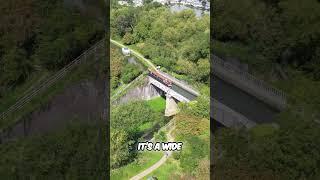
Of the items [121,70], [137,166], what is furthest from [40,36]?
[137,166]

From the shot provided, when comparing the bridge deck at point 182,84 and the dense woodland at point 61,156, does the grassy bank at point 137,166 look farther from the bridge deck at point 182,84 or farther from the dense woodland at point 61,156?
the bridge deck at point 182,84

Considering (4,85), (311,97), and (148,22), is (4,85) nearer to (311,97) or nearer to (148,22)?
(148,22)

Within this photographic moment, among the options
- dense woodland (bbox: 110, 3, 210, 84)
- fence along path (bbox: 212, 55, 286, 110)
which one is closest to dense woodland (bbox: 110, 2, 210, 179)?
dense woodland (bbox: 110, 3, 210, 84)

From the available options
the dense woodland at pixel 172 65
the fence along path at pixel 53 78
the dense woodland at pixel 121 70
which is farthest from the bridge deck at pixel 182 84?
the fence along path at pixel 53 78

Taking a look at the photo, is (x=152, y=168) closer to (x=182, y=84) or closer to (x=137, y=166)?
(x=137, y=166)

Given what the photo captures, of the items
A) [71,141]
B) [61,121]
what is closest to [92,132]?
[71,141]

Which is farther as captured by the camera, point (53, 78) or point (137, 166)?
point (53, 78)
